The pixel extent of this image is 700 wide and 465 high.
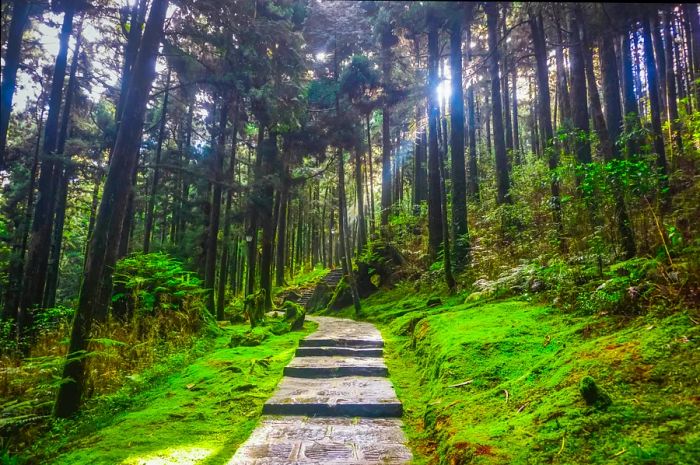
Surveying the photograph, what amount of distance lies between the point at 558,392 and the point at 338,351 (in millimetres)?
4714

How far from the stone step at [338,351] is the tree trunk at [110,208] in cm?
337

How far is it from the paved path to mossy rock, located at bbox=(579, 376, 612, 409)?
1535 millimetres

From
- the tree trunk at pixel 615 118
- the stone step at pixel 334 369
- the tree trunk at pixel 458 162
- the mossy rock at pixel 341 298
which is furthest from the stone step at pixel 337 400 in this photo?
the mossy rock at pixel 341 298

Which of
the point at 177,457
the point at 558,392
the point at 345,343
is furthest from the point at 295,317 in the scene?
the point at 558,392

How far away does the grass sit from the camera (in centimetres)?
352

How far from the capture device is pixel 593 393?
7.98 ft

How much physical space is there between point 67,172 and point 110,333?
11.2m

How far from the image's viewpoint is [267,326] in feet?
33.6

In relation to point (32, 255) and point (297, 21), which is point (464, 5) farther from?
point (297, 21)

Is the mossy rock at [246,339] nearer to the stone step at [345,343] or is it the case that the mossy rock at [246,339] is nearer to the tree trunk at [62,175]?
the stone step at [345,343]

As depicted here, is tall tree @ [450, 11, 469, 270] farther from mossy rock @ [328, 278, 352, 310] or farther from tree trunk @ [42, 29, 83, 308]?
tree trunk @ [42, 29, 83, 308]

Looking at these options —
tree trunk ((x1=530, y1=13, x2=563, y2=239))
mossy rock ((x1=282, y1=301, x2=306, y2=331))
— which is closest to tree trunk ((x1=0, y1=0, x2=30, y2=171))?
mossy rock ((x1=282, y1=301, x2=306, y2=331))

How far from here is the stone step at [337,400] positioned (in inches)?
173

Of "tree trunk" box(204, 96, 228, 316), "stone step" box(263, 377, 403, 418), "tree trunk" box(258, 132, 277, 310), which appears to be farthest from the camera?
"tree trunk" box(258, 132, 277, 310)
